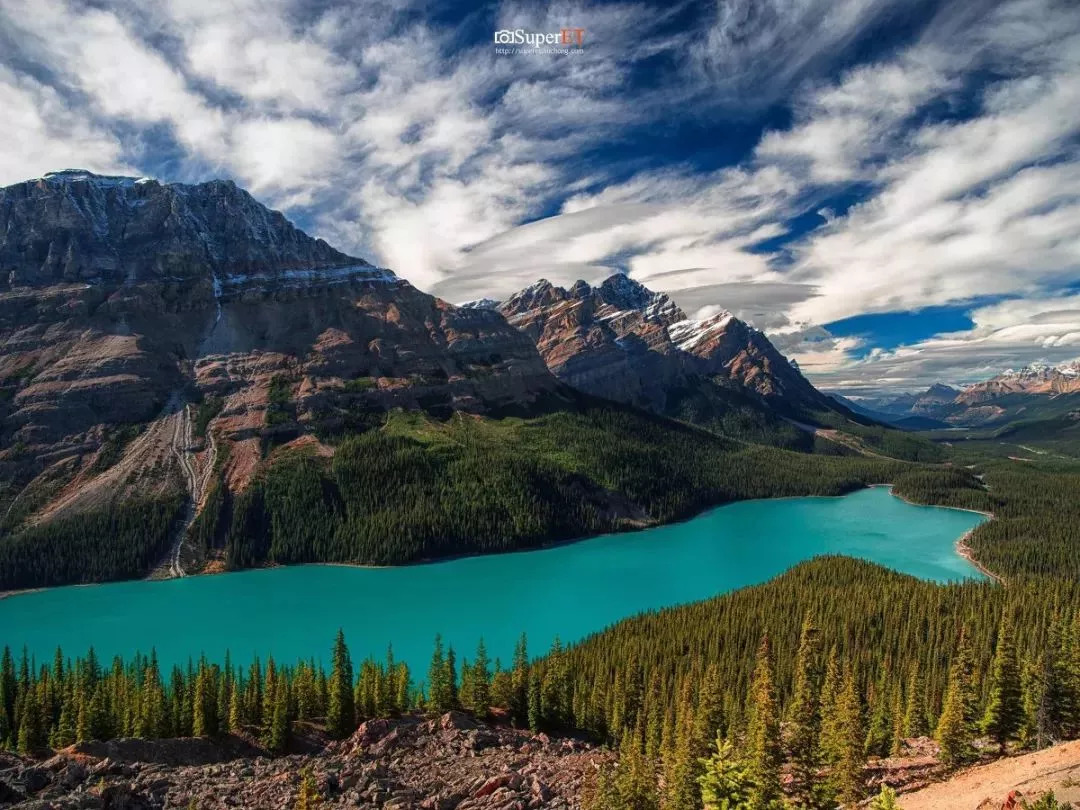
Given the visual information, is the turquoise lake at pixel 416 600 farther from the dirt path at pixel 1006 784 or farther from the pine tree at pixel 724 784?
the dirt path at pixel 1006 784

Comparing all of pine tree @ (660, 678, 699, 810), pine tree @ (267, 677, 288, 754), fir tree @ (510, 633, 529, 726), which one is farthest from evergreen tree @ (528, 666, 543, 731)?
pine tree @ (267, 677, 288, 754)

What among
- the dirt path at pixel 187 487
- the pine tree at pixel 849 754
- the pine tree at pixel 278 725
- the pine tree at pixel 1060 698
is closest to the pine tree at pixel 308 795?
the pine tree at pixel 278 725

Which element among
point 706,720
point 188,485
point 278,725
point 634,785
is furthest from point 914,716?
point 188,485

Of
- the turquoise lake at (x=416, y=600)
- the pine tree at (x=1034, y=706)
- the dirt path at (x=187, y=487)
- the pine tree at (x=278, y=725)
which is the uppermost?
the dirt path at (x=187, y=487)

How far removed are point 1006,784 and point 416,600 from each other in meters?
112

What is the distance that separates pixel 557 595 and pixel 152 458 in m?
131

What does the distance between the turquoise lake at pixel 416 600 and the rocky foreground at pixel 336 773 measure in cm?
4293

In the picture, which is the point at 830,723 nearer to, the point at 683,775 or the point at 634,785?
the point at 683,775

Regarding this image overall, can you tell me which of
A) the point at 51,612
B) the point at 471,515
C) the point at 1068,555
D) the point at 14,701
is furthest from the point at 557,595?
the point at 1068,555

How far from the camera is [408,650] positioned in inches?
3994

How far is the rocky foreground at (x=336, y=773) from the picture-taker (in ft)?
127

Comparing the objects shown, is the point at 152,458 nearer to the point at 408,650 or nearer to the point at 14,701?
the point at 408,650

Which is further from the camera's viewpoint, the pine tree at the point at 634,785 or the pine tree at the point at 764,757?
the pine tree at the point at 634,785

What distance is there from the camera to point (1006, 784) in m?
32.1
